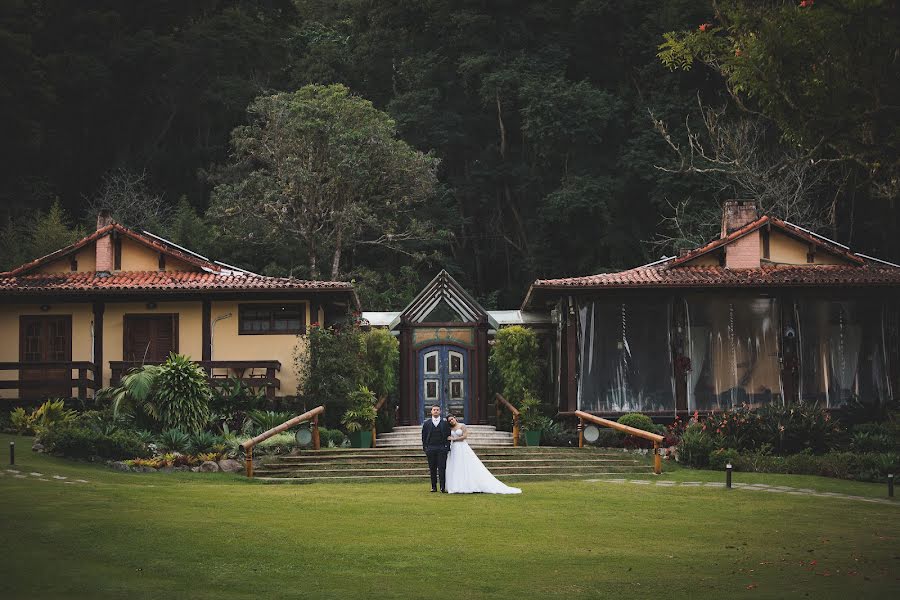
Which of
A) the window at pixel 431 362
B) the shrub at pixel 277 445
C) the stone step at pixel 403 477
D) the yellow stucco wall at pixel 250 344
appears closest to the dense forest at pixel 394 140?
the window at pixel 431 362

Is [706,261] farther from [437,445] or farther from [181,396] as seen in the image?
[437,445]

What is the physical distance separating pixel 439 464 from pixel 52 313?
1514 centimetres

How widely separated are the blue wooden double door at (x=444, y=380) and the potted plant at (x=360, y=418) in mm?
4662

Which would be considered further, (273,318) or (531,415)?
(273,318)

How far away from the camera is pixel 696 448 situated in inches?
1088

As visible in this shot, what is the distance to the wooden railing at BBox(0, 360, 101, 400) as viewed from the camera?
32.4m

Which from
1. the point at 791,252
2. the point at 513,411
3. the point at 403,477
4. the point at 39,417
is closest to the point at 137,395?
the point at 39,417

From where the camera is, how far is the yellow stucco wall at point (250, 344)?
33062 millimetres

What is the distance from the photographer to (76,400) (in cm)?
3206

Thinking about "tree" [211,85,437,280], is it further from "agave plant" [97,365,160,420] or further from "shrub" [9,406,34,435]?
"agave plant" [97,365,160,420]

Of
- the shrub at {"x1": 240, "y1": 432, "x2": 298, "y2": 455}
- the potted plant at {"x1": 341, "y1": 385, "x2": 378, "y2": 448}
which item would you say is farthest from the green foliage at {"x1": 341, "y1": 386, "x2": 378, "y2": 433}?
the shrub at {"x1": 240, "y1": 432, "x2": 298, "y2": 455}

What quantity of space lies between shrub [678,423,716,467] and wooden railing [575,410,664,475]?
0.69m

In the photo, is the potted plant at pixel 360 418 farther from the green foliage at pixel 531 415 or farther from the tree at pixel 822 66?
the tree at pixel 822 66

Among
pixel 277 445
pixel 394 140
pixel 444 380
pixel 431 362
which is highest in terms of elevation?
pixel 394 140
